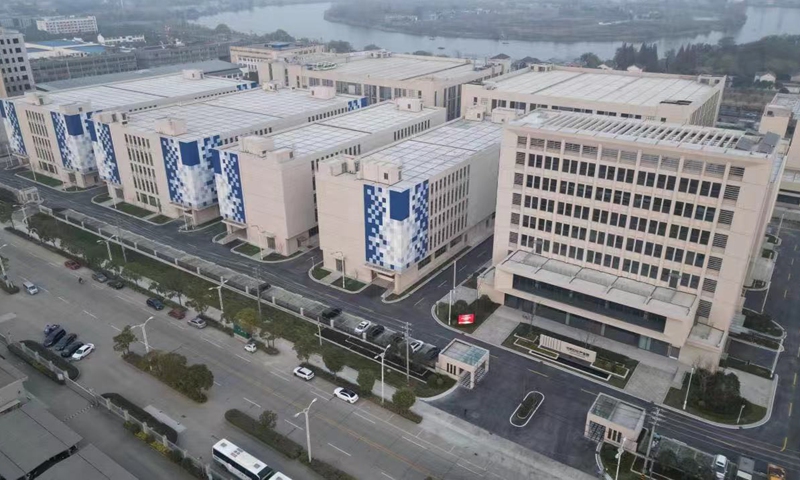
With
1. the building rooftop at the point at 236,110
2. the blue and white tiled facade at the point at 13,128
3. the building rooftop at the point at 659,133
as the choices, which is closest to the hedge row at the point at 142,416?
the building rooftop at the point at 659,133

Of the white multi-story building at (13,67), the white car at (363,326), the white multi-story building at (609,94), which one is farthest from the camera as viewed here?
the white multi-story building at (13,67)

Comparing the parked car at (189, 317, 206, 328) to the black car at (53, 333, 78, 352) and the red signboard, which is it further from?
the red signboard

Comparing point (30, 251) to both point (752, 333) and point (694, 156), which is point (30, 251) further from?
point (752, 333)

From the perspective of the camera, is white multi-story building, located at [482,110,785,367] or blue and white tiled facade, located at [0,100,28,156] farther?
blue and white tiled facade, located at [0,100,28,156]

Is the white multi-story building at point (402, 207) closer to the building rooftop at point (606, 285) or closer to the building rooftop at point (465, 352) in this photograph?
the building rooftop at point (606, 285)

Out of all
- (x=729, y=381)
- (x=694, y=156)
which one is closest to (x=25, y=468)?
(x=729, y=381)

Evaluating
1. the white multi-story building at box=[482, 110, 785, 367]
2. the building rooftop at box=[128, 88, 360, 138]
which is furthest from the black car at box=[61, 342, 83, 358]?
the white multi-story building at box=[482, 110, 785, 367]
